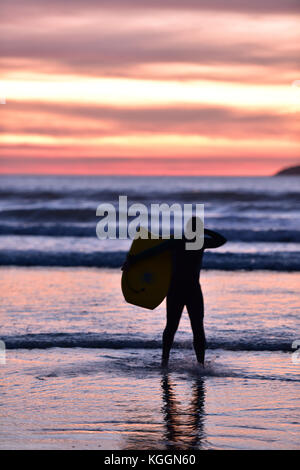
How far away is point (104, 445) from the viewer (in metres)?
5.37

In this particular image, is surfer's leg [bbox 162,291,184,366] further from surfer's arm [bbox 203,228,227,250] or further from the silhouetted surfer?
surfer's arm [bbox 203,228,227,250]

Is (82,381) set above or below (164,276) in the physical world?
below

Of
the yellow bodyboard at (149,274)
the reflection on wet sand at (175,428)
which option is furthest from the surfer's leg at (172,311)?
the reflection on wet sand at (175,428)

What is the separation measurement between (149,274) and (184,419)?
2378 mm

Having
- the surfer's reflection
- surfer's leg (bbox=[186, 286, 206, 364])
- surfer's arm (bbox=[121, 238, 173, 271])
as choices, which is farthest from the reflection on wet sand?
surfer's arm (bbox=[121, 238, 173, 271])

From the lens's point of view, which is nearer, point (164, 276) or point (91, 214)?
point (164, 276)

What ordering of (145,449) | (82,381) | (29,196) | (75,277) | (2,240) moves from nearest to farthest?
1. (145,449)
2. (82,381)
3. (75,277)
4. (2,240)
5. (29,196)

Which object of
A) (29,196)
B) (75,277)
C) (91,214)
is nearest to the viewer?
(75,277)

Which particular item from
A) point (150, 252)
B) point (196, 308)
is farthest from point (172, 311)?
point (150, 252)

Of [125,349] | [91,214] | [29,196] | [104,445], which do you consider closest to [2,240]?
[91,214]

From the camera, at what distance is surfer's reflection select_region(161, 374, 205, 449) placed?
5.45 meters

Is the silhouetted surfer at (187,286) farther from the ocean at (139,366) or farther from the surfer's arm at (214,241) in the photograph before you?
the ocean at (139,366)
